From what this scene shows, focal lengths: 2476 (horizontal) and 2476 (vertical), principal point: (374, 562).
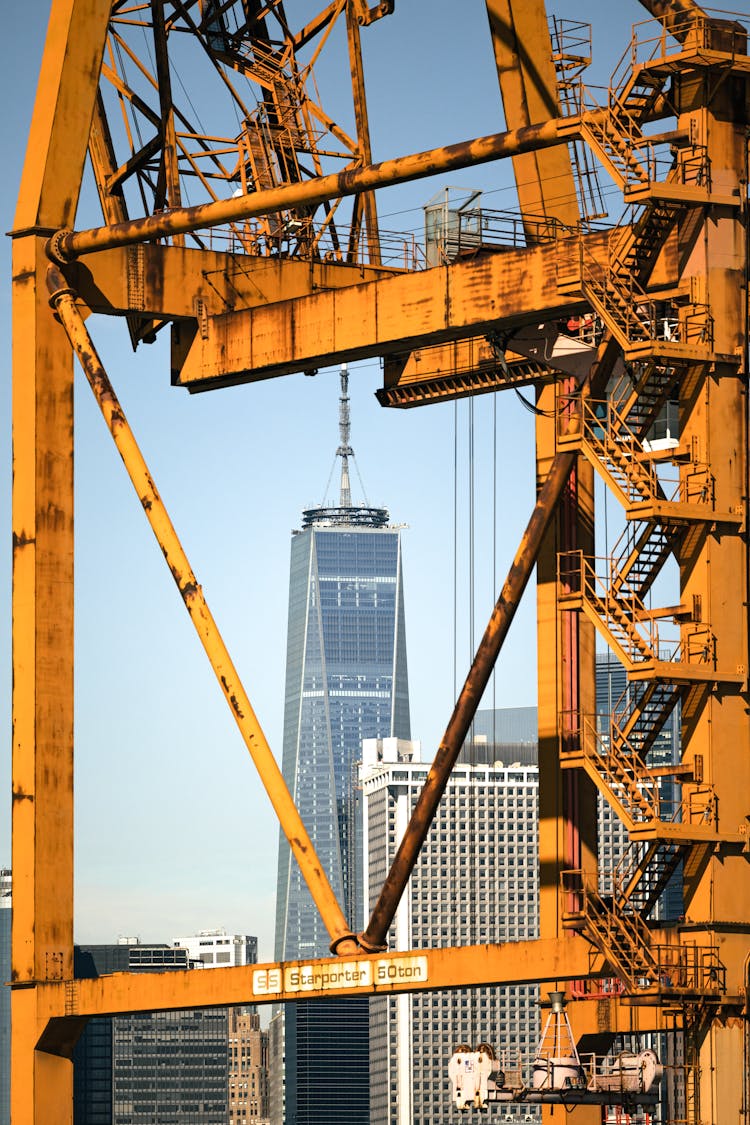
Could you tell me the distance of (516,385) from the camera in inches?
1528

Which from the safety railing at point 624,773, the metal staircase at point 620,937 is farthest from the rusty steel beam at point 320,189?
the metal staircase at point 620,937

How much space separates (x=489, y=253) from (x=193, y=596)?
25.0 feet

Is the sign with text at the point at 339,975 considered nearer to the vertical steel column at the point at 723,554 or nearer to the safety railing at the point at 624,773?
the safety railing at the point at 624,773

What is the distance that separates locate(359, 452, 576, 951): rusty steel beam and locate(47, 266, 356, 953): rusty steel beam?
2.86ft

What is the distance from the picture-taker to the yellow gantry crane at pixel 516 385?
31031 millimetres

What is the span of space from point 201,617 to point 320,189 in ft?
21.2

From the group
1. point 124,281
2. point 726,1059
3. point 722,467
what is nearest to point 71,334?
point 124,281

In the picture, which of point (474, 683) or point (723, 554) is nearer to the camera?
point (723, 554)

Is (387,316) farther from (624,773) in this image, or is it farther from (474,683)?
(624,773)

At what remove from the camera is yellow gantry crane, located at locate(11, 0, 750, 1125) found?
31.0 meters

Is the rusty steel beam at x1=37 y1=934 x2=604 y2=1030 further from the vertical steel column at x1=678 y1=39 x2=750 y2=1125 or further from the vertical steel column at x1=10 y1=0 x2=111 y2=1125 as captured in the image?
the vertical steel column at x1=678 y1=39 x2=750 y2=1125

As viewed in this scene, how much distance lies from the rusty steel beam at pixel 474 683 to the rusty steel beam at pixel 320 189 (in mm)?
4200

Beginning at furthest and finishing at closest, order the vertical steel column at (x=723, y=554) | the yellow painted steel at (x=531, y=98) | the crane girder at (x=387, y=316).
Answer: the yellow painted steel at (x=531, y=98), the crane girder at (x=387, y=316), the vertical steel column at (x=723, y=554)

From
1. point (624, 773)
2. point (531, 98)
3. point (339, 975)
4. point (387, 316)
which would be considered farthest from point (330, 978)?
point (531, 98)
